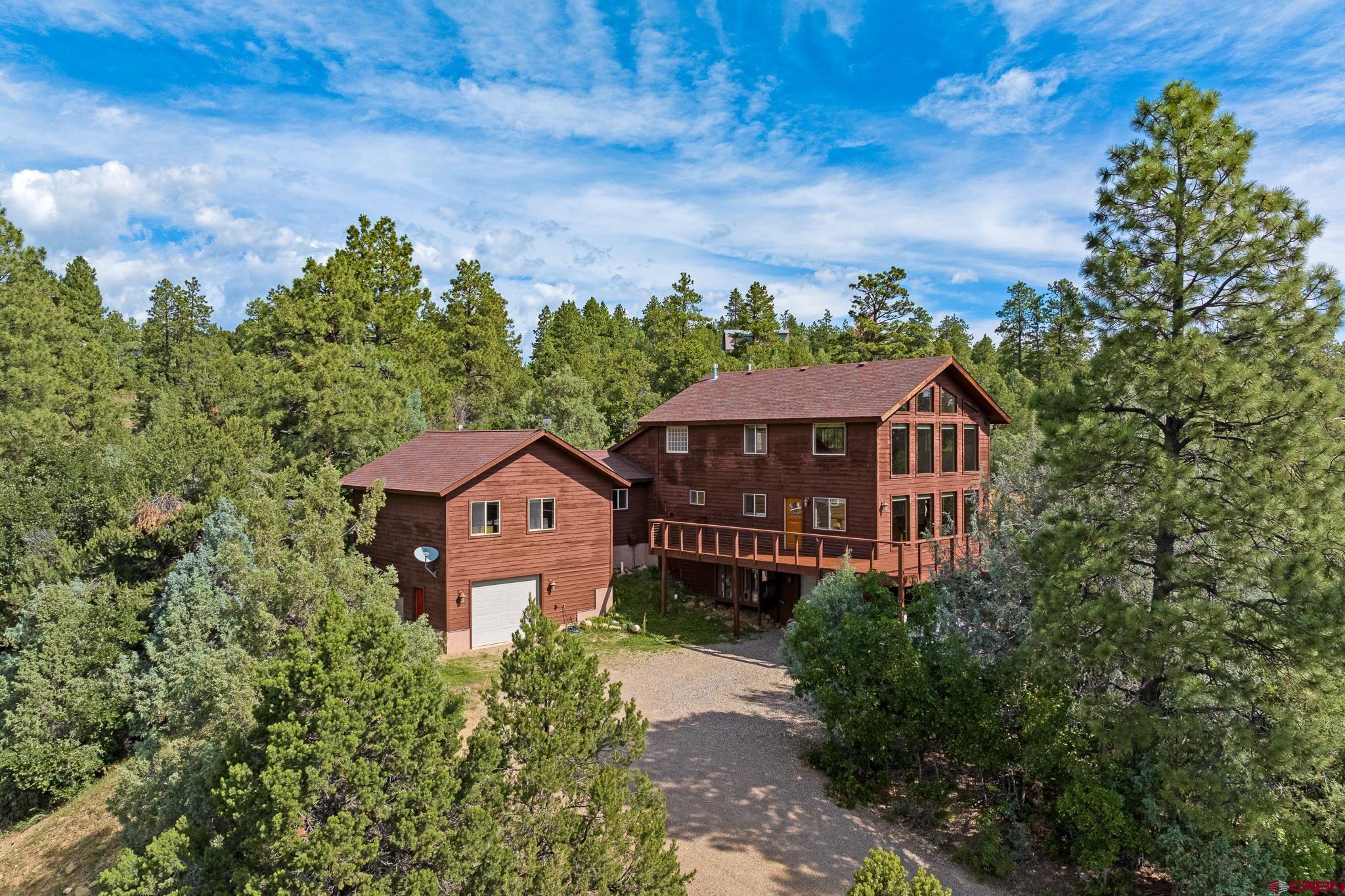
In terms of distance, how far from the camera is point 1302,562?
30.3ft

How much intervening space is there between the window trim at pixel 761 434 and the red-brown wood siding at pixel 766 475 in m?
0.07

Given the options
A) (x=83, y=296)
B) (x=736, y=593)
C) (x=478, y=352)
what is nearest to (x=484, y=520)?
(x=736, y=593)

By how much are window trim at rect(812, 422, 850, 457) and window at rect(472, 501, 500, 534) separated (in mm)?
10125

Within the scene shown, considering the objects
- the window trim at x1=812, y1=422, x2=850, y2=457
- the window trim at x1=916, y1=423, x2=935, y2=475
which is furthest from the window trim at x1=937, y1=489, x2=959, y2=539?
the window trim at x1=812, y1=422, x2=850, y2=457

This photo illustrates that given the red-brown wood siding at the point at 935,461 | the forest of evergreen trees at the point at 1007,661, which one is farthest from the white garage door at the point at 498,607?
the red-brown wood siding at the point at 935,461

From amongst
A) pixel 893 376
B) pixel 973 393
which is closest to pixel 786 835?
pixel 893 376

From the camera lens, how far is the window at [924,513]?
23.9 metres

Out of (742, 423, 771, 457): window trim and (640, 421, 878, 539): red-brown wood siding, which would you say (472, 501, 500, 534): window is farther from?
(742, 423, 771, 457): window trim

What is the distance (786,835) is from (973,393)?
1802 cm

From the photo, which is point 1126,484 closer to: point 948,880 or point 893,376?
point 948,880

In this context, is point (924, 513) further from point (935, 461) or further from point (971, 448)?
point (971, 448)

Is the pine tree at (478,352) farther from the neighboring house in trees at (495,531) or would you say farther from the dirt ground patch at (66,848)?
the dirt ground patch at (66,848)

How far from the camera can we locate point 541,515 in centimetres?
2272

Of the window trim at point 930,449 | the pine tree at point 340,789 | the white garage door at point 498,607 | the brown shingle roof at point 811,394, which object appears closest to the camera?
the pine tree at point 340,789
